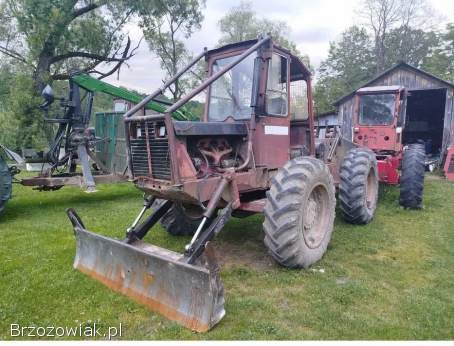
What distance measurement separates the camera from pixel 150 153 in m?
3.86

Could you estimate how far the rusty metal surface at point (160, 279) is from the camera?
3.01 metres

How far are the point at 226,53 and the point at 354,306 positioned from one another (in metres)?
3.21

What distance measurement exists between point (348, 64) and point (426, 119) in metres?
23.6

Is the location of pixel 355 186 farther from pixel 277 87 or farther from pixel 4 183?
pixel 4 183

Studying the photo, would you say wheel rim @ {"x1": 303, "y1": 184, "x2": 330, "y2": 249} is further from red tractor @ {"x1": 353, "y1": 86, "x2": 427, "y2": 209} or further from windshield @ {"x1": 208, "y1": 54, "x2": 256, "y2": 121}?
red tractor @ {"x1": 353, "y1": 86, "x2": 427, "y2": 209}

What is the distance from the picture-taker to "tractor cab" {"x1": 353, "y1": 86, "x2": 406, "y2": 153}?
8461 mm

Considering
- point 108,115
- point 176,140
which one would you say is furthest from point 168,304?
point 108,115

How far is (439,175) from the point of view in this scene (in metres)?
12.7

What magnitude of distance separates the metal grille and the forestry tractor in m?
0.01

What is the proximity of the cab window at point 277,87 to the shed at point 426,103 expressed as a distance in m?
9.80

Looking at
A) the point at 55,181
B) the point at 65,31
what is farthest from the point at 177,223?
the point at 65,31

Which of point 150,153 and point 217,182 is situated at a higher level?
point 150,153

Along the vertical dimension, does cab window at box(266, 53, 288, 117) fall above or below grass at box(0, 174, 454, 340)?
above

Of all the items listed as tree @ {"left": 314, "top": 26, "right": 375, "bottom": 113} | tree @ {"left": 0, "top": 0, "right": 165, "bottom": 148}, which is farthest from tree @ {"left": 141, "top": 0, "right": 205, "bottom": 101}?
tree @ {"left": 314, "top": 26, "right": 375, "bottom": 113}
